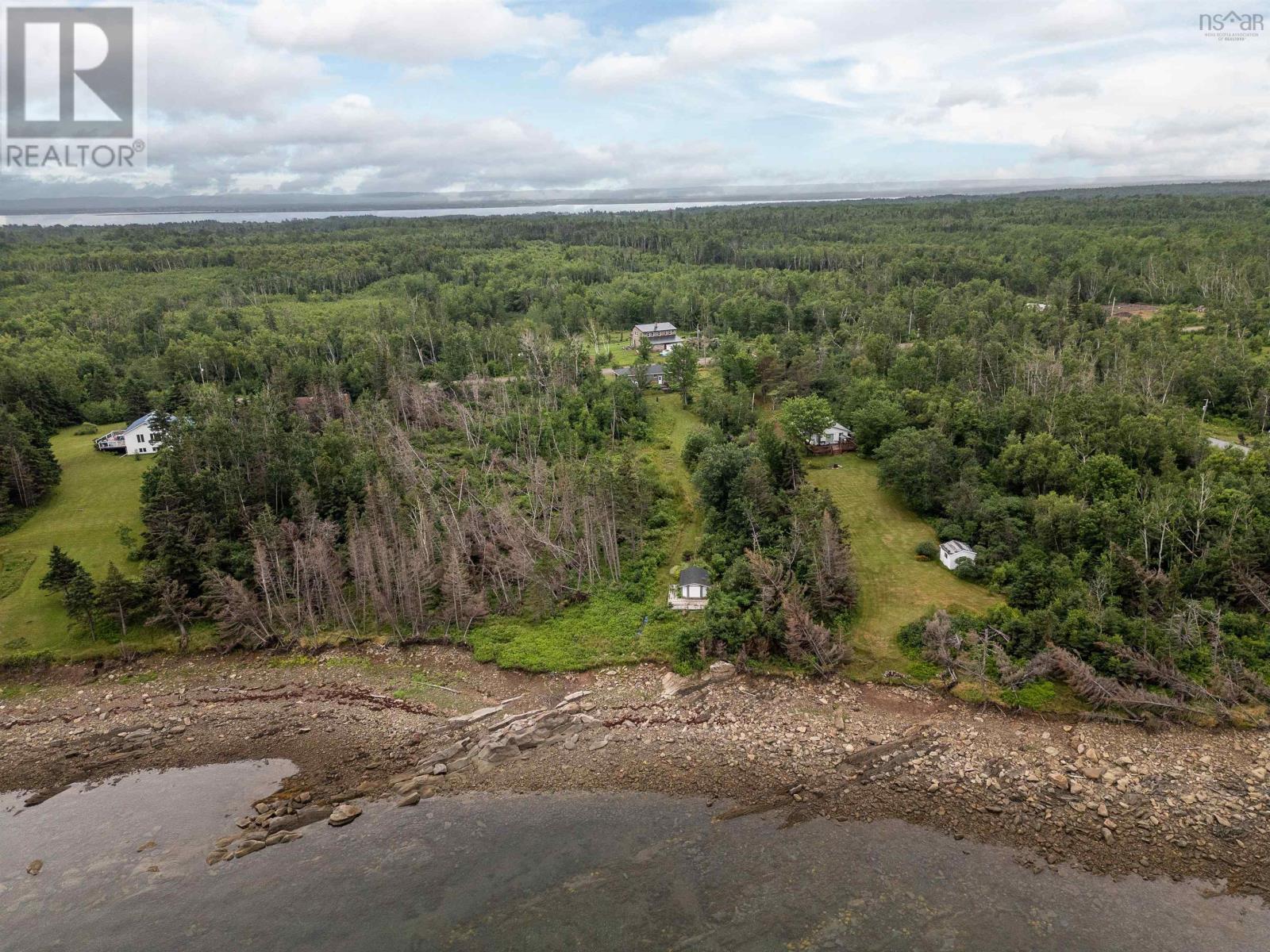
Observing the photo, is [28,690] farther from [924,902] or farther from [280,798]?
[924,902]

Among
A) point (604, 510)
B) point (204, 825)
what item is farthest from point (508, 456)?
point (204, 825)

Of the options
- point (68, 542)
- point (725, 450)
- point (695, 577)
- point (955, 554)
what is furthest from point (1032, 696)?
point (68, 542)

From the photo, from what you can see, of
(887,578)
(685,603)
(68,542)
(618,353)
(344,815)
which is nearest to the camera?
(344,815)

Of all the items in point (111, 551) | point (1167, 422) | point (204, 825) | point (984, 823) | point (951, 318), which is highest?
point (951, 318)

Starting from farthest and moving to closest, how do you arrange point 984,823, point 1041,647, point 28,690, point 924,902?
1. point 28,690
2. point 1041,647
3. point 984,823
4. point 924,902

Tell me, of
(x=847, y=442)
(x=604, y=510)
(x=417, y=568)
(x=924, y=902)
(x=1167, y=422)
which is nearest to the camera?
(x=924, y=902)

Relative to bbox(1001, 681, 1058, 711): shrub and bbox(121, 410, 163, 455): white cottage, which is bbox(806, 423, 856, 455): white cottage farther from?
bbox(121, 410, 163, 455): white cottage

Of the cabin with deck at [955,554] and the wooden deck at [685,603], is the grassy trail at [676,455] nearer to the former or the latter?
the wooden deck at [685,603]

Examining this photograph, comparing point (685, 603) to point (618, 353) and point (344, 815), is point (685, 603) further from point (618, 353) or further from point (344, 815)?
point (618, 353)
